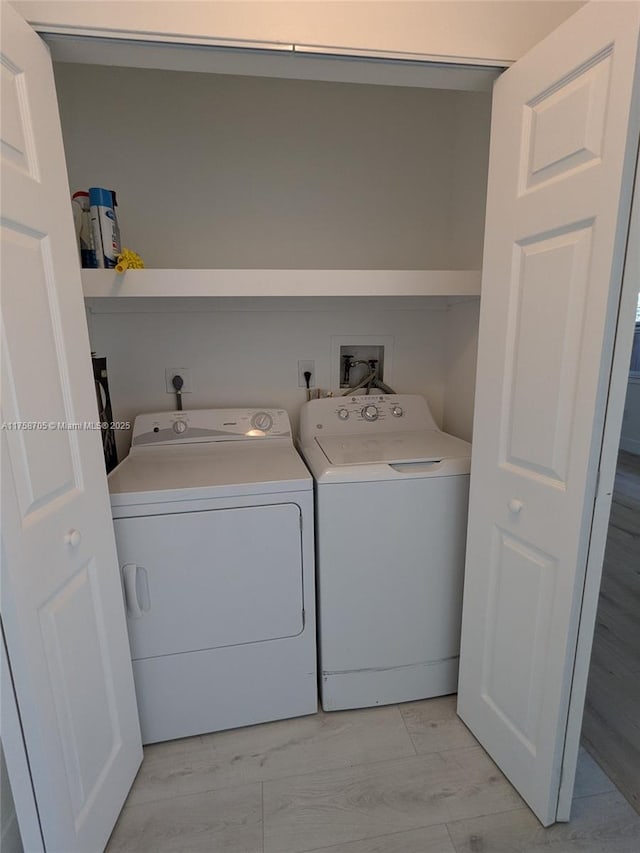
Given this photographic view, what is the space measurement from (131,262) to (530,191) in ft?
3.84

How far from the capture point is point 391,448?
171 centimetres

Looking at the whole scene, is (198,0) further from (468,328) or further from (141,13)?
(468,328)

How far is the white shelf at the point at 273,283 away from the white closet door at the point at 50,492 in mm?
302

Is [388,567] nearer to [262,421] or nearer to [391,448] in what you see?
[391,448]

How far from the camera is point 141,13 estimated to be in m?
1.03

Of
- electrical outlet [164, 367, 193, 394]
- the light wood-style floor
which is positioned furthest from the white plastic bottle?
the light wood-style floor

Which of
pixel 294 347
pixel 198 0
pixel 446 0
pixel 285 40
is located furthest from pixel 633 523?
pixel 198 0

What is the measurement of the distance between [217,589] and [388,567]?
0.58 metres

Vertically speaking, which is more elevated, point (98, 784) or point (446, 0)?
point (446, 0)

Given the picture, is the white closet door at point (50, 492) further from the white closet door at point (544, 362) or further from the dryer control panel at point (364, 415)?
the white closet door at point (544, 362)

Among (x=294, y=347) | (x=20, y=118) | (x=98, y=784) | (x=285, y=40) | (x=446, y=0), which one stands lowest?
(x=98, y=784)

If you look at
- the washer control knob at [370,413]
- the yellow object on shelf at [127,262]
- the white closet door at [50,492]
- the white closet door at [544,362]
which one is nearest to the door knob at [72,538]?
the white closet door at [50,492]

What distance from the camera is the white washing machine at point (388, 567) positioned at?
1.50 meters

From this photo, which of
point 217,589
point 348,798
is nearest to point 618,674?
point 348,798
